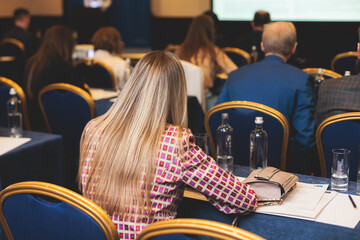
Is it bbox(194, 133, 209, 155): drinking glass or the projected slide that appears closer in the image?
bbox(194, 133, 209, 155): drinking glass

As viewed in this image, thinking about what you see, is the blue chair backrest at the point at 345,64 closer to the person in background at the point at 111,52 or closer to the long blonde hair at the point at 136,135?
the person in background at the point at 111,52

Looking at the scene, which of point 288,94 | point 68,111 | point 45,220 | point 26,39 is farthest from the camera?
point 26,39

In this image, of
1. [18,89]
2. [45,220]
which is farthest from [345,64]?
[45,220]

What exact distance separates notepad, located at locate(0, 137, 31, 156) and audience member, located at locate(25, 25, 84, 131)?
1.18 m

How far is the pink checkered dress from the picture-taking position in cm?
150

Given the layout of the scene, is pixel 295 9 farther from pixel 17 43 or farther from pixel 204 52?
pixel 17 43

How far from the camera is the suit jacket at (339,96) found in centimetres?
233

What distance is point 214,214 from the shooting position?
5.42 ft

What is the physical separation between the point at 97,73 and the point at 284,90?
237cm

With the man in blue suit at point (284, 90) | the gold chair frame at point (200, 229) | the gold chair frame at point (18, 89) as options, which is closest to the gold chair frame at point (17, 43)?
the gold chair frame at point (18, 89)

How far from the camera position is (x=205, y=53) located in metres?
4.82

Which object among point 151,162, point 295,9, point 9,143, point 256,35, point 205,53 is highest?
point 295,9

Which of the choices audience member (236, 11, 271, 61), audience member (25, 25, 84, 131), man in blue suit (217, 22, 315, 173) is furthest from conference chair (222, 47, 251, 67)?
man in blue suit (217, 22, 315, 173)

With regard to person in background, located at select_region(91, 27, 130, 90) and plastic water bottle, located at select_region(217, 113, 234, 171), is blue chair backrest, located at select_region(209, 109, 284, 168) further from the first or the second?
person in background, located at select_region(91, 27, 130, 90)
